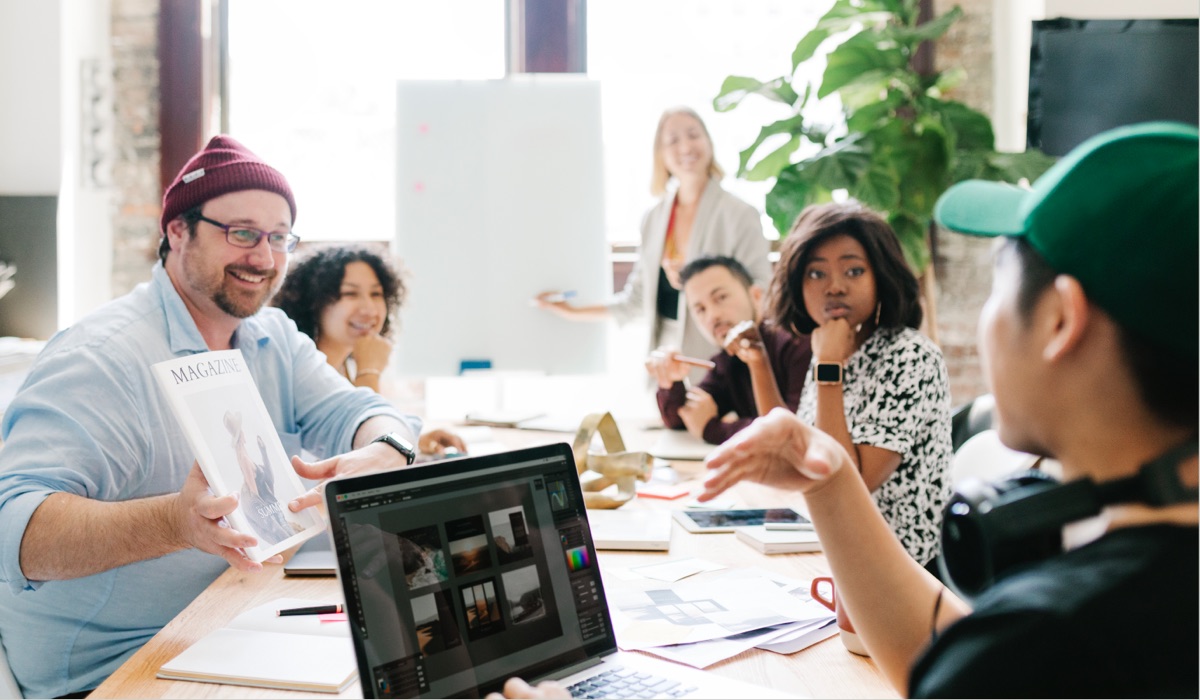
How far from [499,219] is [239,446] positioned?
7.98ft

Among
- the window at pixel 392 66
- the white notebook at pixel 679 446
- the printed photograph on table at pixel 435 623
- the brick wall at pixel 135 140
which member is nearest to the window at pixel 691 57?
the window at pixel 392 66

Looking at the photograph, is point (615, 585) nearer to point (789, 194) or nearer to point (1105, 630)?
point (1105, 630)

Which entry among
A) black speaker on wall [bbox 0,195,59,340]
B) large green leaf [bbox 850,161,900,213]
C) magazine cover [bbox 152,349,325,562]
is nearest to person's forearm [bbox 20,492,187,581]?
magazine cover [bbox 152,349,325,562]

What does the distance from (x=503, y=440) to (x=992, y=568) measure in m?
2.04

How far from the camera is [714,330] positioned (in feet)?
9.65

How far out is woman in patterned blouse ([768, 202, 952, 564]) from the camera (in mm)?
1881

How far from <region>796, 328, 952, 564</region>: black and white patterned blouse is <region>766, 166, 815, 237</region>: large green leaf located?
52.0 inches

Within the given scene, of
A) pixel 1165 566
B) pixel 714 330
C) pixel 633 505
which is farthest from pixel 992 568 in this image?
pixel 714 330

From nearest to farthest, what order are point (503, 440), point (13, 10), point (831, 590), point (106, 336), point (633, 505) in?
point (831, 590) → point (106, 336) → point (633, 505) → point (503, 440) → point (13, 10)

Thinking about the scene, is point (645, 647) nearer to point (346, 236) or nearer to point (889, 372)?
point (889, 372)

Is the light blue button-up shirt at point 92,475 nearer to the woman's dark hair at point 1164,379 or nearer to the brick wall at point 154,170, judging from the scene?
the woman's dark hair at point 1164,379

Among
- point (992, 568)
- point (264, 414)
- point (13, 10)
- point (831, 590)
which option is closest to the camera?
point (992, 568)

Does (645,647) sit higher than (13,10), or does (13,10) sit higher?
(13,10)

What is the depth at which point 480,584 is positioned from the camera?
0.91m
